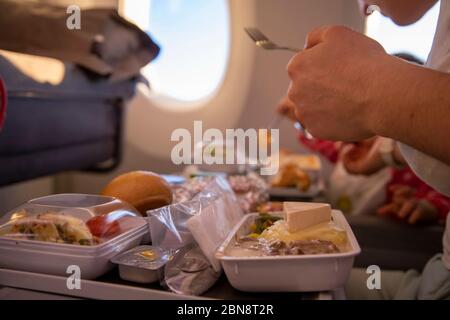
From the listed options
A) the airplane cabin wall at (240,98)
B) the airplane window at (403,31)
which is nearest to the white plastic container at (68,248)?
the airplane cabin wall at (240,98)

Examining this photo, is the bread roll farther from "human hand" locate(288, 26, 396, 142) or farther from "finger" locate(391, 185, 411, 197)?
"finger" locate(391, 185, 411, 197)

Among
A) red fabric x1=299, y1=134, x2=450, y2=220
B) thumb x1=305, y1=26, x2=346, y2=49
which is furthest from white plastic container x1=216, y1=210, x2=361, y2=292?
red fabric x1=299, y1=134, x2=450, y2=220

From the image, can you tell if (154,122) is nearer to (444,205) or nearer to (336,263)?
(444,205)

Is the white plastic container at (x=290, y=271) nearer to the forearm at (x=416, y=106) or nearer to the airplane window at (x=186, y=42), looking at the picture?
the forearm at (x=416, y=106)

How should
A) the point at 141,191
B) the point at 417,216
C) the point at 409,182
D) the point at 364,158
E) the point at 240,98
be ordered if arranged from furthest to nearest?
the point at 240,98, the point at 409,182, the point at 364,158, the point at 417,216, the point at 141,191

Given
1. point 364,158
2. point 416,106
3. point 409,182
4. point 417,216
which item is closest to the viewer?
point 416,106

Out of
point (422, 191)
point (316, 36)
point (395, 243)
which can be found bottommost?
point (395, 243)

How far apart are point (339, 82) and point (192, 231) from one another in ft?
0.78

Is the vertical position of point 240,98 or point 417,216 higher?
point 240,98

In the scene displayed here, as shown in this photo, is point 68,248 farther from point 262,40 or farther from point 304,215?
point 262,40

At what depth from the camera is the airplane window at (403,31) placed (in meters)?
0.57

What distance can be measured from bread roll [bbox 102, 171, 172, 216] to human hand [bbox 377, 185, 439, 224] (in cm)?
64

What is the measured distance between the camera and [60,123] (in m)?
1.09

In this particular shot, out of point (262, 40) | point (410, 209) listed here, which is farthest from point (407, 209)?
point (262, 40)
